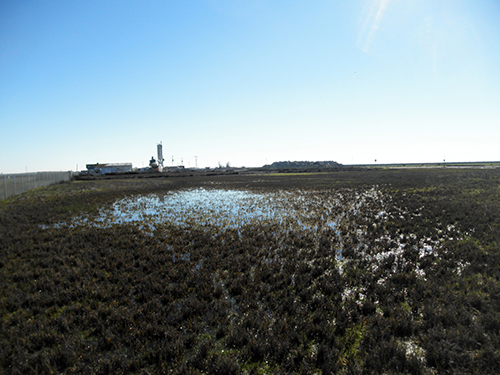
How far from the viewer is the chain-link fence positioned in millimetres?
26523

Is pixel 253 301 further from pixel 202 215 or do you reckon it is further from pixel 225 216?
pixel 202 215

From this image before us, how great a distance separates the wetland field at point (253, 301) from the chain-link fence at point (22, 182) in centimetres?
1975

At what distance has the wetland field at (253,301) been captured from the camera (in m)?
4.41

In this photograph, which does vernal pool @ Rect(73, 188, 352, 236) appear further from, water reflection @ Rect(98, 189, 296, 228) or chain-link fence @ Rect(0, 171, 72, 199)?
chain-link fence @ Rect(0, 171, 72, 199)

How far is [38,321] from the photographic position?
5.51 m

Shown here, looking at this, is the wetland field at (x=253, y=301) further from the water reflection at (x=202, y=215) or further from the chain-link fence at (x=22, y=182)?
the chain-link fence at (x=22, y=182)

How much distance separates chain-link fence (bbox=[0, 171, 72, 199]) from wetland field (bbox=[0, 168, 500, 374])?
64.8 feet

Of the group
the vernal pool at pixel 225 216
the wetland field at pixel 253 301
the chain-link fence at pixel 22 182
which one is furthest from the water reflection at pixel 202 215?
the chain-link fence at pixel 22 182

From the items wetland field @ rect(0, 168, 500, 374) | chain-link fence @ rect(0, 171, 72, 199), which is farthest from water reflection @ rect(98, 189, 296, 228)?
chain-link fence @ rect(0, 171, 72, 199)

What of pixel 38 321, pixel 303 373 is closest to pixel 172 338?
pixel 303 373

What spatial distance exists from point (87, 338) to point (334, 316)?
200 inches

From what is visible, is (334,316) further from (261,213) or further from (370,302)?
(261,213)

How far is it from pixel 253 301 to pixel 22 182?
1548 inches

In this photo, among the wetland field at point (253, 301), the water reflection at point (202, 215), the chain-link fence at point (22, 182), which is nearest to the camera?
the wetland field at point (253, 301)
